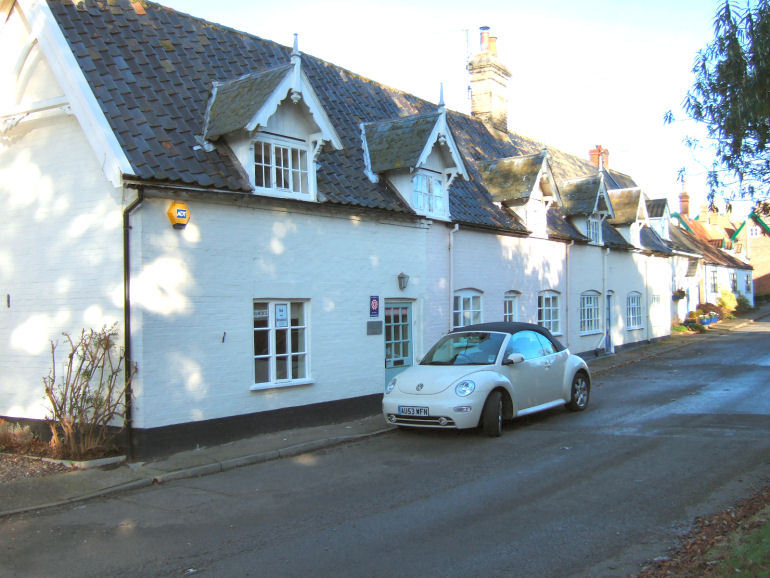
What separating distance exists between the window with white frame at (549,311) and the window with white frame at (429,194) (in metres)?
6.11

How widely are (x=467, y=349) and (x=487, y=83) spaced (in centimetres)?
1582

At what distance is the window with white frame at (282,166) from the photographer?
11305mm

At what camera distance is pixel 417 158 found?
548 inches

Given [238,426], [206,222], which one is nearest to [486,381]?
[238,426]

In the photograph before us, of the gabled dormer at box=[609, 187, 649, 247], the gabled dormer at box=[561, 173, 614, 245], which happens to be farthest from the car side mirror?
the gabled dormer at box=[609, 187, 649, 247]

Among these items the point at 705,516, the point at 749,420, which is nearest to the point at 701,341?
the point at 749,420

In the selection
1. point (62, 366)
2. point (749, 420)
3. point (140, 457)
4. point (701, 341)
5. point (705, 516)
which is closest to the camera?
point (705, 516)

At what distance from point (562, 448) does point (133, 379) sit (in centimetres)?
611

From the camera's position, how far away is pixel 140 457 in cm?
943

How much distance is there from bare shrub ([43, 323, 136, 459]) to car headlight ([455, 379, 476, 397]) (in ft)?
15.5

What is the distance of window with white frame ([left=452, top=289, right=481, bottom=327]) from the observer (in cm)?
1631

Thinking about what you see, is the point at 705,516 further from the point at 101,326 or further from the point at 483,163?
the point at 483,163

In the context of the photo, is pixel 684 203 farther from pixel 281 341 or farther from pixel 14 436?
pixel 14 436

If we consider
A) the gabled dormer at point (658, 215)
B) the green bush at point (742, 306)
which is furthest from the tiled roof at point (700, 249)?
the gabled dormer at point (658, 215)
